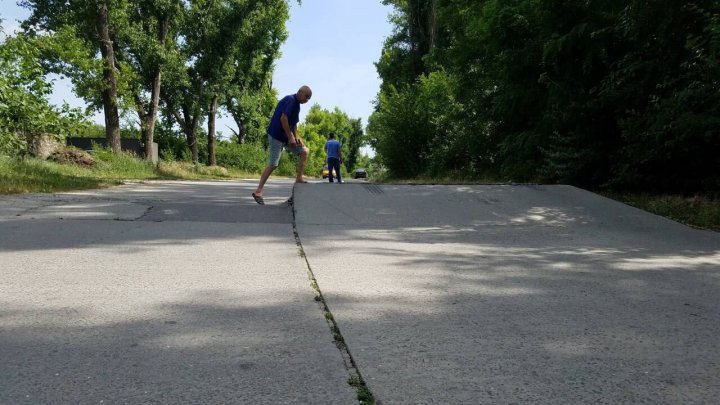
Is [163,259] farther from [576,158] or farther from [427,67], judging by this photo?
[427,67]

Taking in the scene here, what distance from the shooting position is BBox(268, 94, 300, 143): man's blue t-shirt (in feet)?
26.2

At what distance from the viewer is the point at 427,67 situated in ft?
97.3

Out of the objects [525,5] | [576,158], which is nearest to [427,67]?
[525,5]

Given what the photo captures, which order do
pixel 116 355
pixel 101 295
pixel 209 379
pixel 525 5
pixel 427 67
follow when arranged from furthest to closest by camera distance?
pixel 427 67
pixel 525 5
pixel 101 295
pixel 116 355
pixel 209 379

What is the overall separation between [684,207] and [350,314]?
22.0 feet

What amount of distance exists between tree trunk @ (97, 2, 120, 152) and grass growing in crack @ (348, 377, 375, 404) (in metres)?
21.1

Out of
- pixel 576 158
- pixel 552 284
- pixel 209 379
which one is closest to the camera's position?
pixel 209 379

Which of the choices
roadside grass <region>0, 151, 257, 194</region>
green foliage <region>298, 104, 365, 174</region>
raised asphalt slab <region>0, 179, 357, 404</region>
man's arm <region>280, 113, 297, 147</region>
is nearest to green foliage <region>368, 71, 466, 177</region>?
roadside grass <region>0, 151, 257, 194</region>

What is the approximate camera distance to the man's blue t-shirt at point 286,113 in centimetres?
798

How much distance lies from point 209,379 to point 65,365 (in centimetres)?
60

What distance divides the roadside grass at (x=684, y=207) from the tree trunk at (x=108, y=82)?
1890cm

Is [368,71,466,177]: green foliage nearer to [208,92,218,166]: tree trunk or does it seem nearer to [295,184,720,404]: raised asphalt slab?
[295,184,720,404]: raised asphalt slab

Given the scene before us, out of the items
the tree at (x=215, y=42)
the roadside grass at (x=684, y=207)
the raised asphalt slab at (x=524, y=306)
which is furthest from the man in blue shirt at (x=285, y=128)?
the tree at (x=215, y=42)

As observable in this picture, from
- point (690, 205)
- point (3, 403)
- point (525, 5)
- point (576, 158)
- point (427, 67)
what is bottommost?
point (3, 403)
